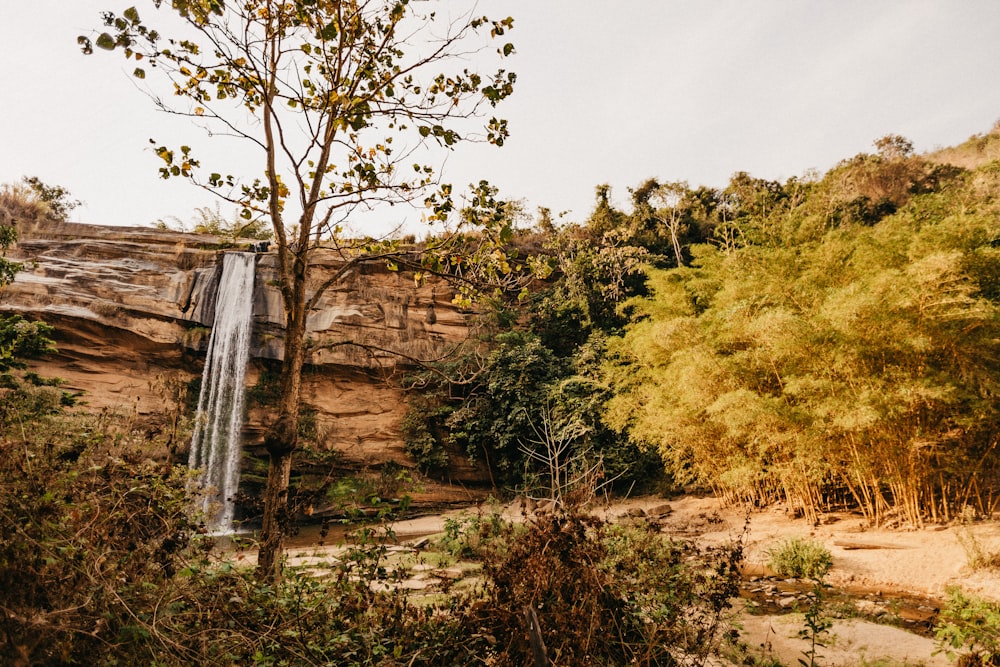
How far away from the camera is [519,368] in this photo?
14.4 metres

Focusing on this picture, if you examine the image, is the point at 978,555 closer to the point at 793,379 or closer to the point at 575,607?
the point at 793,379

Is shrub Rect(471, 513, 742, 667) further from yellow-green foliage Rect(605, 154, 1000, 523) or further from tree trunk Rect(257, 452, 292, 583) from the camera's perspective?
yellow-green foliage Rect(605, 154, 1000, 523)

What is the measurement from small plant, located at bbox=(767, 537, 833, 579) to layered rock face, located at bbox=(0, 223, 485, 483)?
27.4 ft

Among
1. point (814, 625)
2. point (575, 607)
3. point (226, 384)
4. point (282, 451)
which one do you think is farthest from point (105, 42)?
point (226, 384)

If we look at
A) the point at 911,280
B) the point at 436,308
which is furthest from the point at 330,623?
the point at 436,308

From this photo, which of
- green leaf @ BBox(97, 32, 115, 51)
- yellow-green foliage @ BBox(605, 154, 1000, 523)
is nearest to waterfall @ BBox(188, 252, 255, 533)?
Result: yellow-green foliage @ BBox(605, 154, 1000, 523)

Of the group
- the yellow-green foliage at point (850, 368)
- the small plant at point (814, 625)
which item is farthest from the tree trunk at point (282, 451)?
the yellow-green foliage at point (850, 368)

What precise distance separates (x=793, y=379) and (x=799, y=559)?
2.54 m

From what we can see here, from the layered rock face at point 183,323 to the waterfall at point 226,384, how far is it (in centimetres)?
31

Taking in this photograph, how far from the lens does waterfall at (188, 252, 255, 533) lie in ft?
40.3

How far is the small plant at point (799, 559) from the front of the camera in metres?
6.27

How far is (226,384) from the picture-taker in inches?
520

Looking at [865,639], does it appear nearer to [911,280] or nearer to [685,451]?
[911,280]

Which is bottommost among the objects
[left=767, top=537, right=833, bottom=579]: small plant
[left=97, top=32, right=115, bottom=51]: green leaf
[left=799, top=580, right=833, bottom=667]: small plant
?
[left=767, top=537, right=833, bottom=579]: small plant
